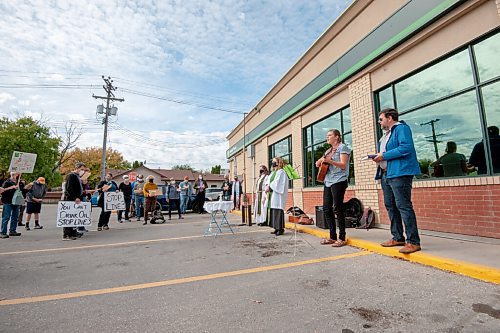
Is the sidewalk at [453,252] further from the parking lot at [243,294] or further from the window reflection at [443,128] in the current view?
the window reflection at [443,128]

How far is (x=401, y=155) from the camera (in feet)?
12.3

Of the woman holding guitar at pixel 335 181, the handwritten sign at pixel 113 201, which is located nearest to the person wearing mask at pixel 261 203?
the woman holding guitar at pixel 335 181

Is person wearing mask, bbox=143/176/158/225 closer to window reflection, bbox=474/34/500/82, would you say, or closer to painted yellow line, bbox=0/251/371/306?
painted yellow line, bbox=0/251/371/306

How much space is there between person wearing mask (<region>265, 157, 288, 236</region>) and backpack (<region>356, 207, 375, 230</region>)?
1937 millimetres

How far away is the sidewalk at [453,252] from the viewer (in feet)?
9.57

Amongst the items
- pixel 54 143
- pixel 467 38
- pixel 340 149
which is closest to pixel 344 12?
pixel 467 38

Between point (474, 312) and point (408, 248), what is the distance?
64.0 inches

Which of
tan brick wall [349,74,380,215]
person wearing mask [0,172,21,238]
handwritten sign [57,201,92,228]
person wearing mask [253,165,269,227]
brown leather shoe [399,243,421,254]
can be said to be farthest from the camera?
person wearing mask [0,172,21,238]

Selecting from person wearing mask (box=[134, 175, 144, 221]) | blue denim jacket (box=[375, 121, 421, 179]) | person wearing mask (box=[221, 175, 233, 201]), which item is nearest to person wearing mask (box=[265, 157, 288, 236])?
blue denim jacket (box=[375, 121, 421, 179])

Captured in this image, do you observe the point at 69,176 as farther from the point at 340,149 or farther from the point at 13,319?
the point at 340,149

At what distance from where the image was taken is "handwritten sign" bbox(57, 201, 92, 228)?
22.1 ft

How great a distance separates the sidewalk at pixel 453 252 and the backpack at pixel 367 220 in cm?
91

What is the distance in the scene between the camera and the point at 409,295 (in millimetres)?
2529

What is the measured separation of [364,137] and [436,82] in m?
1.99
